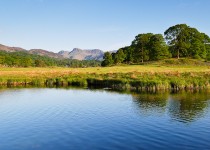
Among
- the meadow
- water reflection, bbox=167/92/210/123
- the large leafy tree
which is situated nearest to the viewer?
water reflection, bbox=167/92/210/123

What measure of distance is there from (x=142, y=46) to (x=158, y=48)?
9815 mm

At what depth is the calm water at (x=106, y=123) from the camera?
22156mm

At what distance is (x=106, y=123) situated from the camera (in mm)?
28828

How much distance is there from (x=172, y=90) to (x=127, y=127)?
30.1 metres

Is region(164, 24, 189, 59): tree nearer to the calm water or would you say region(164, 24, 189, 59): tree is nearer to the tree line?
the tree line

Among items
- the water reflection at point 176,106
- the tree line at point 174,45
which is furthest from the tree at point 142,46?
the water reflection at point 176,106

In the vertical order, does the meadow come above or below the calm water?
above

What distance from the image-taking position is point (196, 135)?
952 inches

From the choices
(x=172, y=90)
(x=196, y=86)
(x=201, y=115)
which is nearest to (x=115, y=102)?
(x=201, y=115)

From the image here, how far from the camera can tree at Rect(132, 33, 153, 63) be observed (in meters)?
127

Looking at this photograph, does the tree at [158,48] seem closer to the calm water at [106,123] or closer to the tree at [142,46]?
the tree at [142,46]

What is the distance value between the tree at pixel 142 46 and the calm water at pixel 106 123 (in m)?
83.3

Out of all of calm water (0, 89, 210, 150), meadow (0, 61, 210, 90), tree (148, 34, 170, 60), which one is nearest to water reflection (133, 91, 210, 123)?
calm water (0, 89, 210, 150)

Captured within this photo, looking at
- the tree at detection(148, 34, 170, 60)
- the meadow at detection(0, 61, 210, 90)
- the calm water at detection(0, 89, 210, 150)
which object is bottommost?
the calm water at detection(0, 89, 210, 150)
